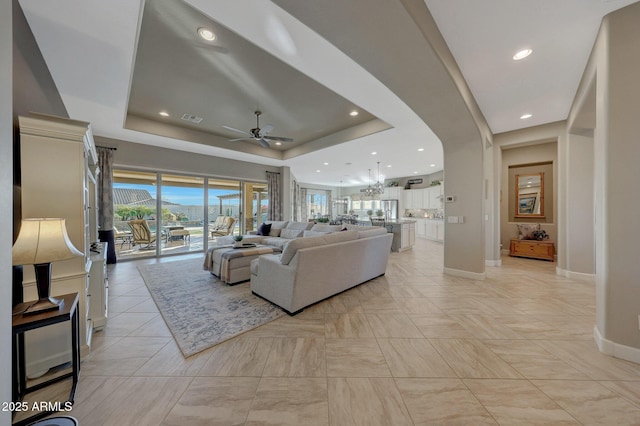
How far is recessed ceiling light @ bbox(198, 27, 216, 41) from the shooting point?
2379mm

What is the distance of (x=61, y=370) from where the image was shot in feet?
5.71

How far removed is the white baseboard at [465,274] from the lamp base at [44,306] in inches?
203

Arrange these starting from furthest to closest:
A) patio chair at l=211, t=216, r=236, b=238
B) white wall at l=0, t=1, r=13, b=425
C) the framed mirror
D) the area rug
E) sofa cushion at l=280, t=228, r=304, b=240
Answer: patio chair at l=211, t=216, r=236, b=238
sofa cushion at l=280, t=228, r=304, b=240
the framed mirror
the area rug
white wall at l=0, t=1, r=13, b=425

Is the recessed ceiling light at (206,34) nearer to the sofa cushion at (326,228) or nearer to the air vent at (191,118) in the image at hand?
the air vent at (191,118)

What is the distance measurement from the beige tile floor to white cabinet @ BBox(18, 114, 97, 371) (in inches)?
12.8

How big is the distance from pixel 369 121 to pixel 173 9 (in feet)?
12.0

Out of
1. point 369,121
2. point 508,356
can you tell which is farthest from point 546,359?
point 369,121

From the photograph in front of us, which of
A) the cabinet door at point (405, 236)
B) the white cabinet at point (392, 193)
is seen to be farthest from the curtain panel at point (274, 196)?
the white cabinet at point (392, 193)

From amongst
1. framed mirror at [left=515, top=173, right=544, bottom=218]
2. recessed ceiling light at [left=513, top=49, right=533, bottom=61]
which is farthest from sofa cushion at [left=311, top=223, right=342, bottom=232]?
framed mirror at [left=515, top=173, right=544, bottom=218]

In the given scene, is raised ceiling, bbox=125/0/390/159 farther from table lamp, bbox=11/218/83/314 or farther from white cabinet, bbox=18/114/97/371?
table lamp, bbox=11/218/83/314

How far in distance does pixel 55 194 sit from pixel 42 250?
0.58m

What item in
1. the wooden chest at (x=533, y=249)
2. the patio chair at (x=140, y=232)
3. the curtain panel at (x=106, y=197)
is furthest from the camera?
the patio chair at (x=140, y=232)

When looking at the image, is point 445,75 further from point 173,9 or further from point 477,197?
point 173,9

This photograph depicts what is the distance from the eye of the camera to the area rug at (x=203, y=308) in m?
2.22
